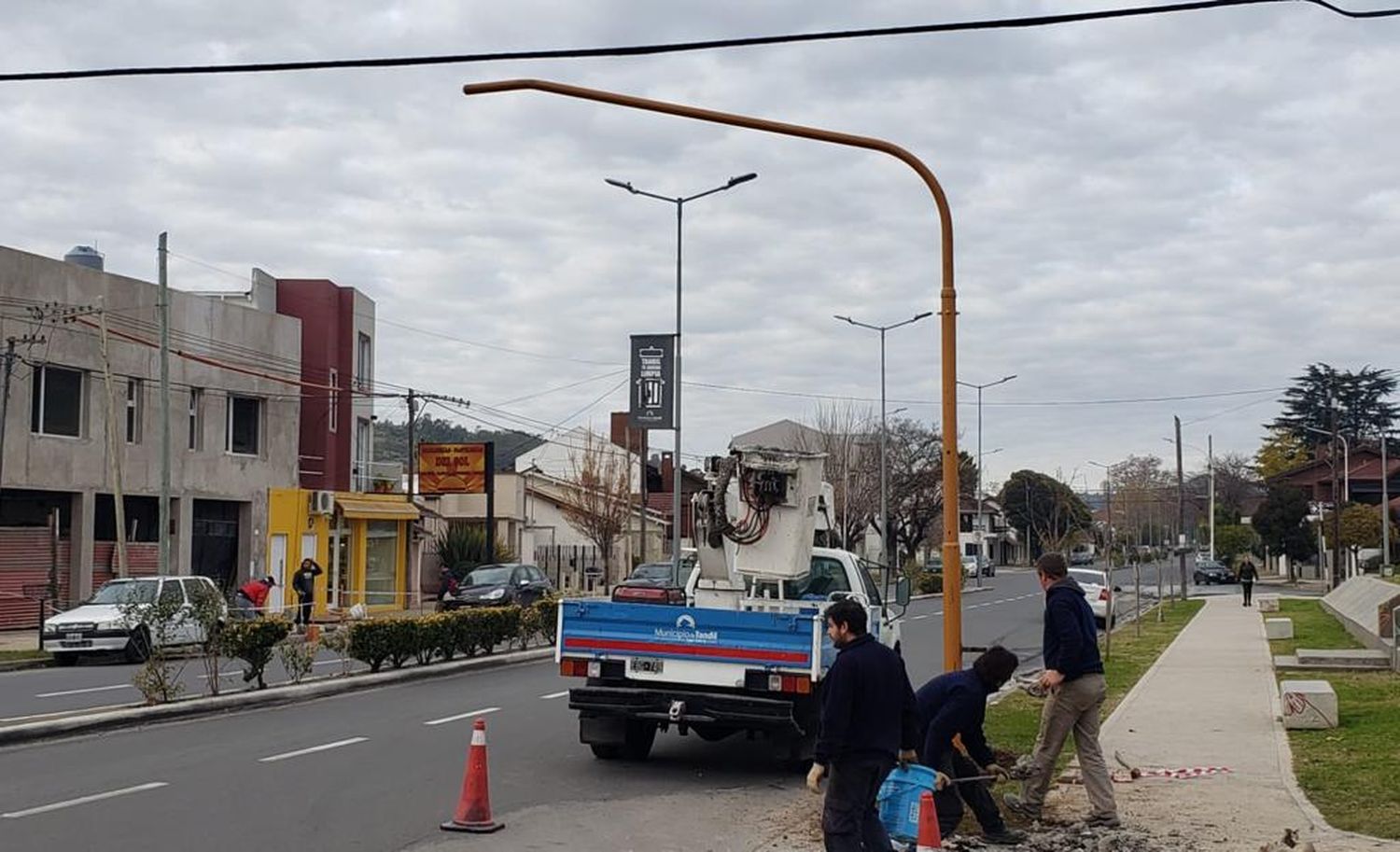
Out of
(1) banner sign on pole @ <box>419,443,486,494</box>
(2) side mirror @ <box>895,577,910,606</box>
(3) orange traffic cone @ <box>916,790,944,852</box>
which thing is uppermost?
(1) banner sign on pole @ <box>419,443,486,494</box>

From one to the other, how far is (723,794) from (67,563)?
89.9 feet

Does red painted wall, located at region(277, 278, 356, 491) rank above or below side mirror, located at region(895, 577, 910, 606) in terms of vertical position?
above

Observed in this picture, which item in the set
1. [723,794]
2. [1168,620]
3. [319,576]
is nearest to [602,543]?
[319,576]

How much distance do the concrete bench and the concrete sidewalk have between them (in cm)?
21

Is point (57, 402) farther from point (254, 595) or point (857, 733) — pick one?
point (857, 733)

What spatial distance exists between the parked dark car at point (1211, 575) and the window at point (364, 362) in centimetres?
4200

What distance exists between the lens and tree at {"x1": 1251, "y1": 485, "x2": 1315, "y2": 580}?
237 feet

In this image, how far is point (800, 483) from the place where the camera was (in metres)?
14.4

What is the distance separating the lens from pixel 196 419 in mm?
40656

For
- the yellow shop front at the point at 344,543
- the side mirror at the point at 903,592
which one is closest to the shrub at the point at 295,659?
the side mirror at the point at 903,592

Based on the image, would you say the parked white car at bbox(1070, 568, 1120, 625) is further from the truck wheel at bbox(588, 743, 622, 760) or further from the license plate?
the license plate

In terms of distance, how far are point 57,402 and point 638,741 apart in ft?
84.1

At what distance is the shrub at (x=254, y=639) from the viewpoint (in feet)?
59.7

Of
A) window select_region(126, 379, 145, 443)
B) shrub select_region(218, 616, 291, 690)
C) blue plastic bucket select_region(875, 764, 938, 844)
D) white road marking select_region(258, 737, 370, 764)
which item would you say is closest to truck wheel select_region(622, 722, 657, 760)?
white road marking select_region(258, 737, 370, 764)
